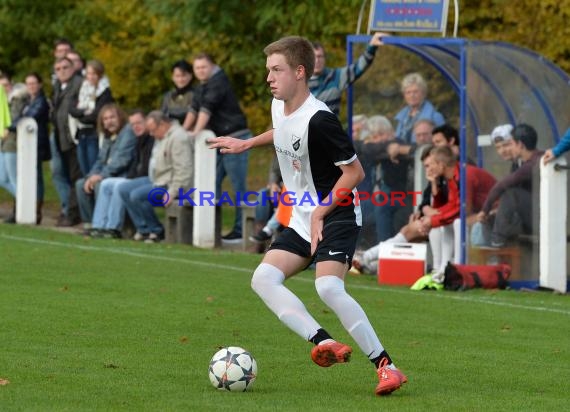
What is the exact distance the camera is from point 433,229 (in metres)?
16.4

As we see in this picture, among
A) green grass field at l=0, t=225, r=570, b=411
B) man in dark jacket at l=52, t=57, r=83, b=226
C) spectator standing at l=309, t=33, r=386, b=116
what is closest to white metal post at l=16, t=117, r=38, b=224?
man in dark jacket at l=52, t=57, r=83, b=226

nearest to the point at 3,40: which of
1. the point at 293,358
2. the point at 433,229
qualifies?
the point at 433,229

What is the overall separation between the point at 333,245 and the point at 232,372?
929 millimetres

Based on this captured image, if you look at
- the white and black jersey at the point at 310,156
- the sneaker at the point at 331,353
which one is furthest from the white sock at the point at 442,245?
the sneaker at the point at 331,353

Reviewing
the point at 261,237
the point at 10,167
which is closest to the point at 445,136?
the point at 261,237

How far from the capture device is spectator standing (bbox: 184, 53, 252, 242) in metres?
19.6

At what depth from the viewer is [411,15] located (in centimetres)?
1706

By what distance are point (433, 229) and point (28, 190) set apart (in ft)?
27.8

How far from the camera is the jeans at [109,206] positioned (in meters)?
20.2

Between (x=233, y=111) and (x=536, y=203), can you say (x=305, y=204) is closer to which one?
(x=536, y=203)

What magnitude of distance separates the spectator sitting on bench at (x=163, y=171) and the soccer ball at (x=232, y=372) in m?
11.1

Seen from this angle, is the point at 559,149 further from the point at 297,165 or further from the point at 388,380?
the point at 388,380

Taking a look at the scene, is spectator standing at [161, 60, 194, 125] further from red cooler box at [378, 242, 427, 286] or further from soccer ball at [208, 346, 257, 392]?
soccer ball at [208, 346, 257, 392]

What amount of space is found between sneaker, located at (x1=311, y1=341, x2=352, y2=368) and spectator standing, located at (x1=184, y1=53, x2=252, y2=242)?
11.2 metres
